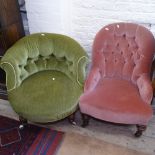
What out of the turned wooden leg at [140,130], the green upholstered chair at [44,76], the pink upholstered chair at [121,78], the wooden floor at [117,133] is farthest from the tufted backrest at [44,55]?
the turned wooden leg at [140,130]

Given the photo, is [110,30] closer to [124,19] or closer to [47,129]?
[124,19]

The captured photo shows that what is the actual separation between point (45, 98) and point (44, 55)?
0.44m

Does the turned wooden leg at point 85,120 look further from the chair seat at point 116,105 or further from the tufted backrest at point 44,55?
the tufted backrest at point 44,55

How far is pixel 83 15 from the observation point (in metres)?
2.05

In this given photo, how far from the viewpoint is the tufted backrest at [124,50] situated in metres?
1.76

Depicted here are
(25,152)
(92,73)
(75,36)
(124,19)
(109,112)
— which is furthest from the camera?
(75,36)

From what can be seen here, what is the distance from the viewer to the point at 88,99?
1.67 metres

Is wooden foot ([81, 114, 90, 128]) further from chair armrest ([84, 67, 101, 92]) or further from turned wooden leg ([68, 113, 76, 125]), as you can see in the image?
chair armrest ([84, 67, 101, 92])

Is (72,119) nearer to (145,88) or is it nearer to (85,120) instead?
(85,120)

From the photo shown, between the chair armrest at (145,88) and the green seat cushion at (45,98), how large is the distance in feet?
1.60

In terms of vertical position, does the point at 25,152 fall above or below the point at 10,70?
below

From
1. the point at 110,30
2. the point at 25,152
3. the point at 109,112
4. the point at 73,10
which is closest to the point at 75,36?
the point at 73,10

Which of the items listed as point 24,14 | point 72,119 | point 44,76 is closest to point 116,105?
point 72,119

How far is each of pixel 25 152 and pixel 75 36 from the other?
1196 millimetres
